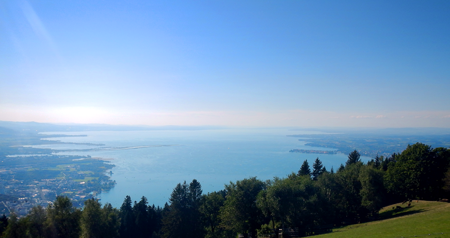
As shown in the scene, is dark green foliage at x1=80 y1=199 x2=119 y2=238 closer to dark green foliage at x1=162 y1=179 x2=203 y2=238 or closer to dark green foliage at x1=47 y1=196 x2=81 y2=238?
dark green foliage at x1=47 y1=196 x2=81 y2=238

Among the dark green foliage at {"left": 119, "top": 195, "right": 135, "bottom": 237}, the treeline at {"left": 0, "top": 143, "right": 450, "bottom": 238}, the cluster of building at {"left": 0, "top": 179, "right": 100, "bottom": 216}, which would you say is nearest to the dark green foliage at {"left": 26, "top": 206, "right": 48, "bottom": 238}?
the treeline at {"left": 0, "top": 143, "right": 450, "bottom": 238}

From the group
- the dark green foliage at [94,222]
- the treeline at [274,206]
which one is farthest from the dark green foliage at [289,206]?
the dark green foliage at [94,222]

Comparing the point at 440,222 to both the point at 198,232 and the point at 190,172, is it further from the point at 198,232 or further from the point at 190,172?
the point at 190,172

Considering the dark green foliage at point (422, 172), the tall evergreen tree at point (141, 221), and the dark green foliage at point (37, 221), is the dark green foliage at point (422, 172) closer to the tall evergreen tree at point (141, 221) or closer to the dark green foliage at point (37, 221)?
the tall evergreen tree at point (141, 221)

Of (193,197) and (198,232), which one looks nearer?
(198,232)

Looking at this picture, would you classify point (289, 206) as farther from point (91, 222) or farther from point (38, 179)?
point (38, 179)

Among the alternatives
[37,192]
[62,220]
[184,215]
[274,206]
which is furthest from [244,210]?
[37,192]

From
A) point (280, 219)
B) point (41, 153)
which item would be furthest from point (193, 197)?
point (41, 153)
